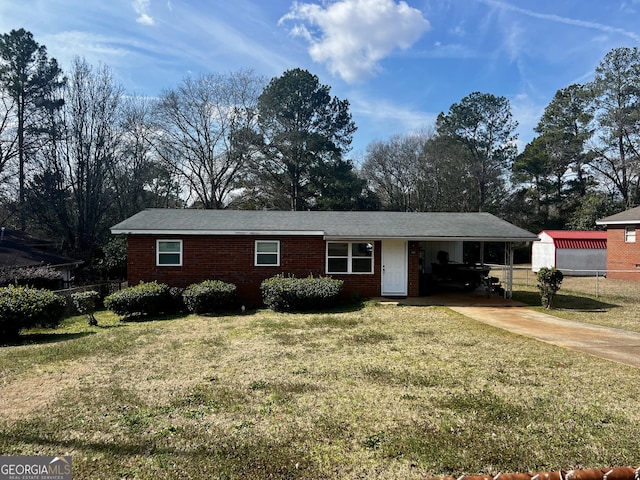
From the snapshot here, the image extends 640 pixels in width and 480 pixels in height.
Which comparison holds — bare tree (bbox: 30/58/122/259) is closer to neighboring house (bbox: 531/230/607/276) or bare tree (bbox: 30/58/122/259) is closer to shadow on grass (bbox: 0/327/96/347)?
shadow on grass (bbox: 0/327/96/347)

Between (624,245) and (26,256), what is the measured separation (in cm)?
3149

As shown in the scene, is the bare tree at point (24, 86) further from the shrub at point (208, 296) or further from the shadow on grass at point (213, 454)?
the shadow on grass at point (213, 454)

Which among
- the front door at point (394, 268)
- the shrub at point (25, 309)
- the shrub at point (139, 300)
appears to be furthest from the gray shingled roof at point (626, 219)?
the shrub at point (25, 309)

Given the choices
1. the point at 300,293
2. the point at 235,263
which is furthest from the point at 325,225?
the point at 235,263

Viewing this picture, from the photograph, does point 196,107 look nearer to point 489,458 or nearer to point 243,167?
point 243,167

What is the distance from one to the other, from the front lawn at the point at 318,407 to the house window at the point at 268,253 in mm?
5953

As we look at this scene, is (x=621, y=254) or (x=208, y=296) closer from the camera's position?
(x=208, y=296)

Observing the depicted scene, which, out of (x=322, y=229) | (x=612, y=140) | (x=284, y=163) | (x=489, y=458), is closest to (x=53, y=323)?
(x=322, y=229)

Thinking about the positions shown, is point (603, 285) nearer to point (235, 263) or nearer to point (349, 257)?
point (349, 257)

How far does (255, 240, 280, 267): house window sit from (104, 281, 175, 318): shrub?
137 inches

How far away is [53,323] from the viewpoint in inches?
380

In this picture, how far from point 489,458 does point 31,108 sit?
1253 inches

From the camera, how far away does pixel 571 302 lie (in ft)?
45.3

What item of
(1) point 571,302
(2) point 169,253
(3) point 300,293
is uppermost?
(2) point 169,253
